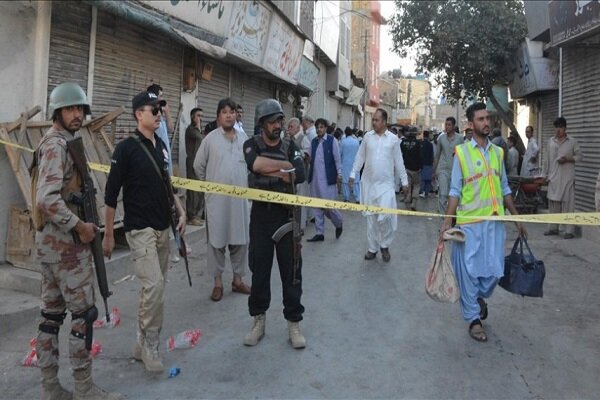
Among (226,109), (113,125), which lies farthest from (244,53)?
(226,109)

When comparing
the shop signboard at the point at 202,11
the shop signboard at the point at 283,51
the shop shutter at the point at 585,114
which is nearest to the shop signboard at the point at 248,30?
the shop signboard at the point at 202,11

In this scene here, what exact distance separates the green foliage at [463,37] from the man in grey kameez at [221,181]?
1265cm

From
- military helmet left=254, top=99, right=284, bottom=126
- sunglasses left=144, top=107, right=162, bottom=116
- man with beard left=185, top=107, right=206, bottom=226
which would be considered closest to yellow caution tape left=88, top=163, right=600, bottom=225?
military helmet left=254, top=99, right=284, bottom=126

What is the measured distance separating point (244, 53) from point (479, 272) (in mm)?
8488

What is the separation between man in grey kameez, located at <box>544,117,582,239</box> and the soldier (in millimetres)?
7574

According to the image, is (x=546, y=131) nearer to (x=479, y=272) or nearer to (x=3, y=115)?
(x=479, y=272)

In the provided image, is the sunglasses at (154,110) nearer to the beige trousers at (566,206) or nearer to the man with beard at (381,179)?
the man with beard at (381,179)

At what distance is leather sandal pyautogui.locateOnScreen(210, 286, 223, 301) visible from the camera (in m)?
5.29

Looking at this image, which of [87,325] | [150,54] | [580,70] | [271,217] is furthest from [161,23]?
[580,70]

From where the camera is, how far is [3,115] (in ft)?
17.3

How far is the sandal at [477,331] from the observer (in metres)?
4.25

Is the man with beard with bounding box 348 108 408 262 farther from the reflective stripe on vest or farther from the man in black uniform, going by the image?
the man in black uniform

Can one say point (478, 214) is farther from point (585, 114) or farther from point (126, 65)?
point (585, 114)

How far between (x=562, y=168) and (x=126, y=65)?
6.80 m
